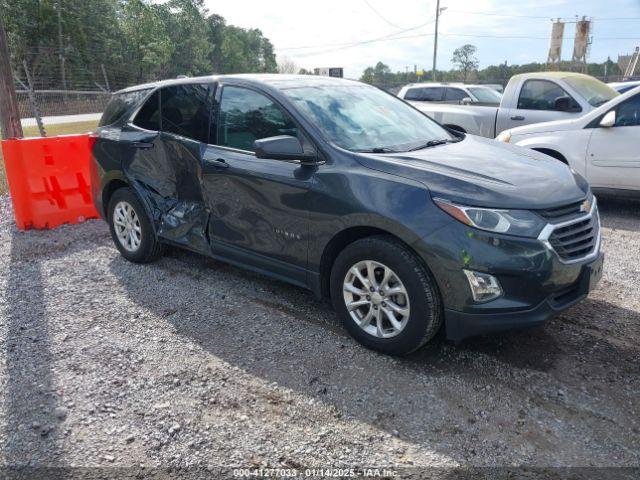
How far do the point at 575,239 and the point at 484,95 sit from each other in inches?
367

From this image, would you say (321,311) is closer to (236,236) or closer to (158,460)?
(236,236)

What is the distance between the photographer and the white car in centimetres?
636

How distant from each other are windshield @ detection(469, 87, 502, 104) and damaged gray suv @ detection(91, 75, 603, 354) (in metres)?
7.41

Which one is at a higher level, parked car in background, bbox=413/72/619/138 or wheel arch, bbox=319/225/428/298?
parked car in background, bbox=413/72/619/138

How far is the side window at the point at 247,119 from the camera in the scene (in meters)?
3.81

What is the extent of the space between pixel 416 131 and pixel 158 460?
2977mm

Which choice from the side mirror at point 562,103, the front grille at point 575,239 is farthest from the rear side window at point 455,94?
the front grille at point 575,239

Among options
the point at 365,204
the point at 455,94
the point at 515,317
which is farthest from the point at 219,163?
the point at 455,94

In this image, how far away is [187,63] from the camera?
5519 cm

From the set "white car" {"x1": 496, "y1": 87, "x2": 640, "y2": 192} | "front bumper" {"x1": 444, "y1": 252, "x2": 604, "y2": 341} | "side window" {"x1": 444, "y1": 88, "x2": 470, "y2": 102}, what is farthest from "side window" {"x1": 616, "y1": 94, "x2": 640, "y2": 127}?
"side window" {"x1": 444, "y1": 88, "x2": 470, "y2": 102}

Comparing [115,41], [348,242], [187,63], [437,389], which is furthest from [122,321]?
[187,63]

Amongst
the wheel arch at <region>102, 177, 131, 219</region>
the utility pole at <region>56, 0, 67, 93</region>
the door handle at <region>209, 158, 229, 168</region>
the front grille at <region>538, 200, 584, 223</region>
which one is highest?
the utility pole at <region>56, 0, 67, 93</region>

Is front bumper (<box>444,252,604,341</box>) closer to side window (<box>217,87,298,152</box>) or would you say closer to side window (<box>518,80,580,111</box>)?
side window (<box>217,87,298,152</box>)

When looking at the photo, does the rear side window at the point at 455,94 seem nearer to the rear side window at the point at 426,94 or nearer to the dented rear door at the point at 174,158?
the rear side window at the point at 426,94
